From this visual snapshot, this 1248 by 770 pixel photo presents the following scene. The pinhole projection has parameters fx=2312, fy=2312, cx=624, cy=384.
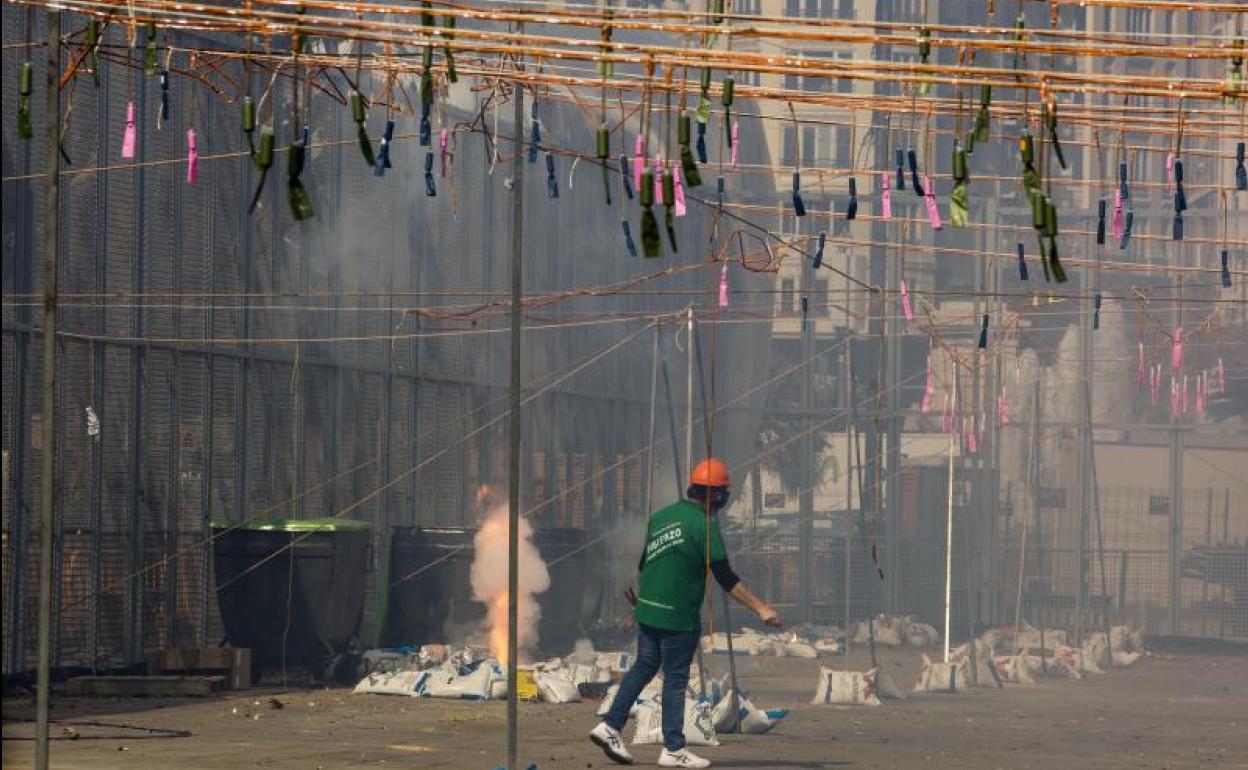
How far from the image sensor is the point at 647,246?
8.70 meters

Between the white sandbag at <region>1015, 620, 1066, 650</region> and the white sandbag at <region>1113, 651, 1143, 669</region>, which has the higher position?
the white sandbag at <region>1113, 651, 1143, 669</region>

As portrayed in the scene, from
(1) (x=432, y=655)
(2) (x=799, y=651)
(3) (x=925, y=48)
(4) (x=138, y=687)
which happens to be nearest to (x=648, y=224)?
(3) (x=925, y=48)

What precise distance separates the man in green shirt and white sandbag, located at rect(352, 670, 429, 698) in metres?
5.83

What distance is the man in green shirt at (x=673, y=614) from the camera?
43.4 ft

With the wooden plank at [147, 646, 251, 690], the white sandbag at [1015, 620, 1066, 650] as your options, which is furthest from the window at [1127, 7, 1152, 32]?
the wooden plank at [147, 646, 251, 690]

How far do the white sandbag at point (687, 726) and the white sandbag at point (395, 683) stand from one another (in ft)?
14.6

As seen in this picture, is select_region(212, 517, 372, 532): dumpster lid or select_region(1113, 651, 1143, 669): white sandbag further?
select_region(1113, 651, 1143, 669): white sandbag

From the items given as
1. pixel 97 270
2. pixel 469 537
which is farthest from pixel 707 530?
pixel 469 537

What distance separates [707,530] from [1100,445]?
35715mm

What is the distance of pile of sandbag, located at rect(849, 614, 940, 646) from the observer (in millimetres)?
30000

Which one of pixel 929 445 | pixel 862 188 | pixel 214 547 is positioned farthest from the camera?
pixel 862 188

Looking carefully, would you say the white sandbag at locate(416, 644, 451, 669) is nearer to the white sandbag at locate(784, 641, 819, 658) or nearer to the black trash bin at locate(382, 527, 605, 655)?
the black trash bin at locate(382, 527, 605, 655)

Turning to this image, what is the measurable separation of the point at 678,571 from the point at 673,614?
25 cm

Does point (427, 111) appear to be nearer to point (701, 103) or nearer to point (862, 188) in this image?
point (701, 103)
